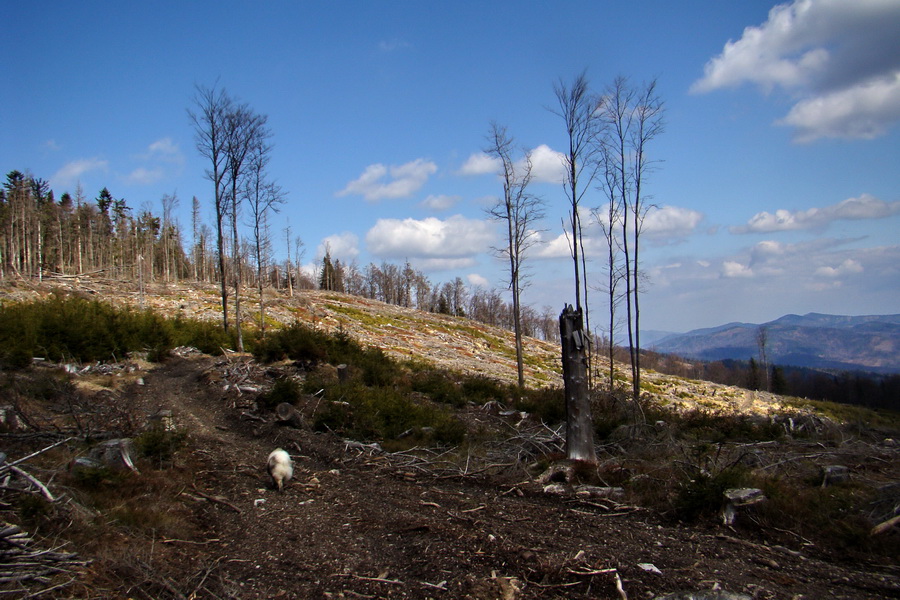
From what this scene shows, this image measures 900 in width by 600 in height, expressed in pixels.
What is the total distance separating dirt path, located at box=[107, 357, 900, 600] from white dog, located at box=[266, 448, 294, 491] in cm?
15

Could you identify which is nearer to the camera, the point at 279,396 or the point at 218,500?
the point at 218,500

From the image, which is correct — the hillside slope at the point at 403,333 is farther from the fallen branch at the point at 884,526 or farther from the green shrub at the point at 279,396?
the fallen branch at the point at 884,526

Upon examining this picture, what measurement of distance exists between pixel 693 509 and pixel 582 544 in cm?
144

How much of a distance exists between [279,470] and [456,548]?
10.2ft

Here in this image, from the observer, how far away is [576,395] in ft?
22.0

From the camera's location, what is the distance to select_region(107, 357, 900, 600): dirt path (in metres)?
3.65

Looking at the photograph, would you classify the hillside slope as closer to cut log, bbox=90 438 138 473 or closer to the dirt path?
the dirt path

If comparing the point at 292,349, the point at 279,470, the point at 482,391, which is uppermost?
the point at 292,349

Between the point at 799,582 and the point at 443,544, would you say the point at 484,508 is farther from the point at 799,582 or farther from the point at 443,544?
the point at 799,582

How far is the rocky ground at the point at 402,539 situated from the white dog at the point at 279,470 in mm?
128

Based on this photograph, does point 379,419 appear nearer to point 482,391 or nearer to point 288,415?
point 288,415

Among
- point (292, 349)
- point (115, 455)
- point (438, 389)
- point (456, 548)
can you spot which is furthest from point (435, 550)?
point (292, 349)

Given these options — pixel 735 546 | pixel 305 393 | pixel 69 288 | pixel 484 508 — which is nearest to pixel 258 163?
pixel 305 393

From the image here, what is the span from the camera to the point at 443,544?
443 centimetres
